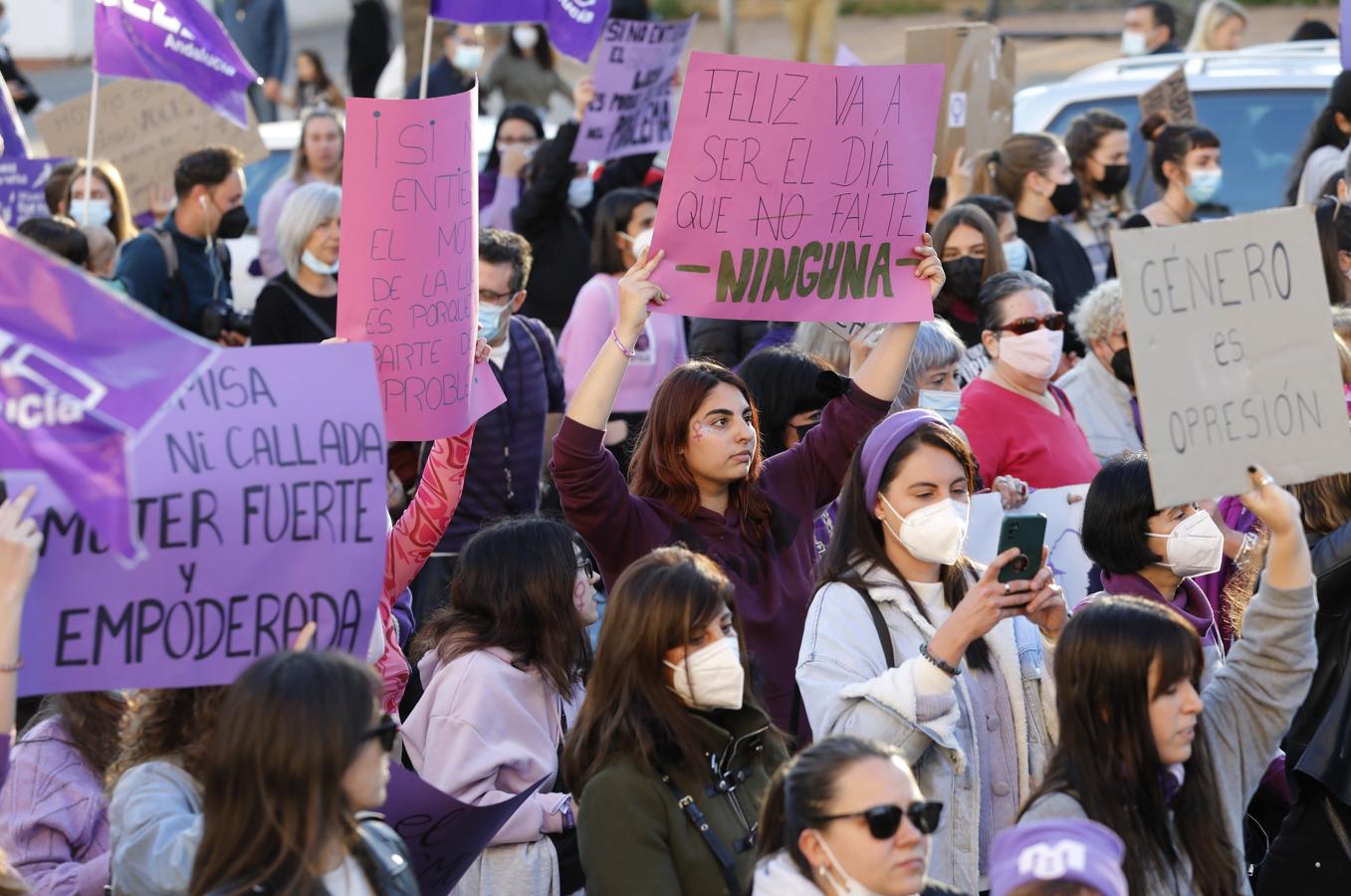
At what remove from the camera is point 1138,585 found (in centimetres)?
469

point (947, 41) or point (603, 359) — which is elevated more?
point (947, 41)

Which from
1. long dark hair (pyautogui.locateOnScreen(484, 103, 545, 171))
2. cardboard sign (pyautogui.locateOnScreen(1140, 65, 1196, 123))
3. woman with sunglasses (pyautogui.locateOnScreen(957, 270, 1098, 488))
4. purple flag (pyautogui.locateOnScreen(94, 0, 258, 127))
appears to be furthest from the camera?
long dark hair (pyautogui.locateOnScreen(484, 103, 545, 171))

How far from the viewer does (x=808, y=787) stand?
11.2ft

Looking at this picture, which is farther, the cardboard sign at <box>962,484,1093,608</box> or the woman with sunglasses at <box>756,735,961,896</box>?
the cardboard sign at <box>962,484,1093,608</box>

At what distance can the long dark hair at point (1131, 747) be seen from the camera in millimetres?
3652

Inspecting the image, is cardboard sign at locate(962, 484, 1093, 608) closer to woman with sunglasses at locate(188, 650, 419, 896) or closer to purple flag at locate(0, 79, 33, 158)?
woman with sunglasses at locate(188, 650, 419, 896)

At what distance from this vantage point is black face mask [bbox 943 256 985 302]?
735cm

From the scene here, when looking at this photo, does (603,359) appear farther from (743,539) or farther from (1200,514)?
(1200,514)

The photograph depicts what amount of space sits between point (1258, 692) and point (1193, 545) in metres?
0.77

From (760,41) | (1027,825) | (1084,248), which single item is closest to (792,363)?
(1027,825)

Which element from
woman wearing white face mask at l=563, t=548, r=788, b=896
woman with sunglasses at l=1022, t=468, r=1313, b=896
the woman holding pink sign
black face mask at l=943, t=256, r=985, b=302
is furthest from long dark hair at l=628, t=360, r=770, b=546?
black face mask at l=943, t=256, r=985, b=302

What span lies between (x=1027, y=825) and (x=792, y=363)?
2655 millimetres

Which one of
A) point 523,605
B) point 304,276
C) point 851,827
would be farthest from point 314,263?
point 851,827

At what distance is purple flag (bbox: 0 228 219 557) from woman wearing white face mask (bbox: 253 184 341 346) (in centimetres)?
382
